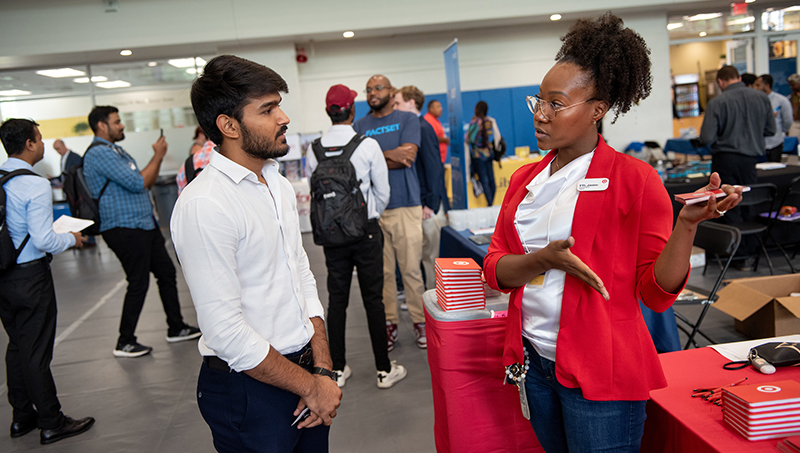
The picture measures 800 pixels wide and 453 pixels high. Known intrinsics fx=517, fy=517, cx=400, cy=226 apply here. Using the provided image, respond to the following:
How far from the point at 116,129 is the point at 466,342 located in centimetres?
311

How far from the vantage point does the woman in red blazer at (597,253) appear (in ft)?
3.81

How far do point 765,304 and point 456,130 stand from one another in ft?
10.8

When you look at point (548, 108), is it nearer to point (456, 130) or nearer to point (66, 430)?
point (66, 430)

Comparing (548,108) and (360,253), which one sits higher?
(548,108)

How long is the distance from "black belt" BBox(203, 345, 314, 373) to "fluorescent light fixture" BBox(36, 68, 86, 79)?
11144 millimetres

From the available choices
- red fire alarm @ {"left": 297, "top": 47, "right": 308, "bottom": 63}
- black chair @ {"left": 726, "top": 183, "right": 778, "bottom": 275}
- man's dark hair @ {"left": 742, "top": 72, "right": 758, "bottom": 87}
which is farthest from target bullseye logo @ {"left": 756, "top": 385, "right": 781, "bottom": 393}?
red fire alarm @ {"left": 297, "top": 47, "right": 308, "bottom": 63}

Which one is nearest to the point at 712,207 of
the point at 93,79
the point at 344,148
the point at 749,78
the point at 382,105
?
the point at 344,148

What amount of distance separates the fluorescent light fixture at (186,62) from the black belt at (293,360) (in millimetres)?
10291

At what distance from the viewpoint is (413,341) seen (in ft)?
12.4

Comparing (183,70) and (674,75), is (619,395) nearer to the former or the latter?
(183,70)

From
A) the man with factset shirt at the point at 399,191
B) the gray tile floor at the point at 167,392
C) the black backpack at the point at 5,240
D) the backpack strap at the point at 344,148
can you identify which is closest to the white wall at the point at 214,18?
the gray tile floor at the point at 167,392

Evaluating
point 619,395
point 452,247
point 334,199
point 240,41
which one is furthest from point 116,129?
point 240,41

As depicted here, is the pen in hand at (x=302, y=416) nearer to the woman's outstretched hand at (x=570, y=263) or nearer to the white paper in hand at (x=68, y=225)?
the woman's outstretched hand at (x=570, y=263)

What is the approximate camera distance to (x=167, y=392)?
3.33 metres
